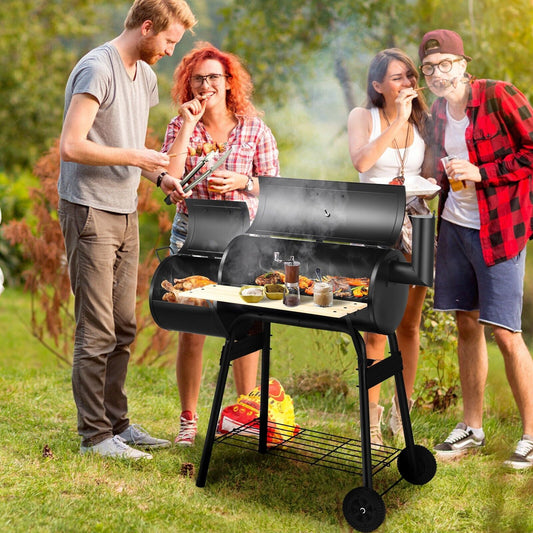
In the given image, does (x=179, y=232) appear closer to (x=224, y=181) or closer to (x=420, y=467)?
(x=224, y=181)

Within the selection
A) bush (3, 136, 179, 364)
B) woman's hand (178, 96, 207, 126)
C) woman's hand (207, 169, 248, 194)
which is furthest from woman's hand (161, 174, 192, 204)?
bush (3, 136, 179, 364)

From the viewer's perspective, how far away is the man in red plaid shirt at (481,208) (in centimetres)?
287

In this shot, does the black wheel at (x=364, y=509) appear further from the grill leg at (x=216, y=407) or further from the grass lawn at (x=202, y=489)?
the grill leg at (x=216, y=407)

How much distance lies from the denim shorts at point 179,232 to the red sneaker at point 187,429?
75 cm

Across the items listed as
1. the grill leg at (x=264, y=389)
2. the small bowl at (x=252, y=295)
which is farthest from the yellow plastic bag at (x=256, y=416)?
the small bowl at (x=252, y=295)

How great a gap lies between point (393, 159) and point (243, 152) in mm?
639

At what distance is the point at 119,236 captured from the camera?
3.00 m

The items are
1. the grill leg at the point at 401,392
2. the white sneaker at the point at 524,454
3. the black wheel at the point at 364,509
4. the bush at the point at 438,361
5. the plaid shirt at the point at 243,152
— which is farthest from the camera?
the bush at the point at 438,361

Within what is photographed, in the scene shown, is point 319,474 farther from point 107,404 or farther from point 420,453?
point 107,404

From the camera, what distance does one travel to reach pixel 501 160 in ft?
9.58

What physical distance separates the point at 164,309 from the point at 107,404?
25.1 inches

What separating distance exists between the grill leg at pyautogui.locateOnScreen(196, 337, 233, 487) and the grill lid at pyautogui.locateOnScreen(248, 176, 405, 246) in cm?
50

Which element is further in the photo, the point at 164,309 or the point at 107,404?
the point at 107,404

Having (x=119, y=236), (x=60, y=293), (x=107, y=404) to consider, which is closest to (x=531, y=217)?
(x=119, y=236)
